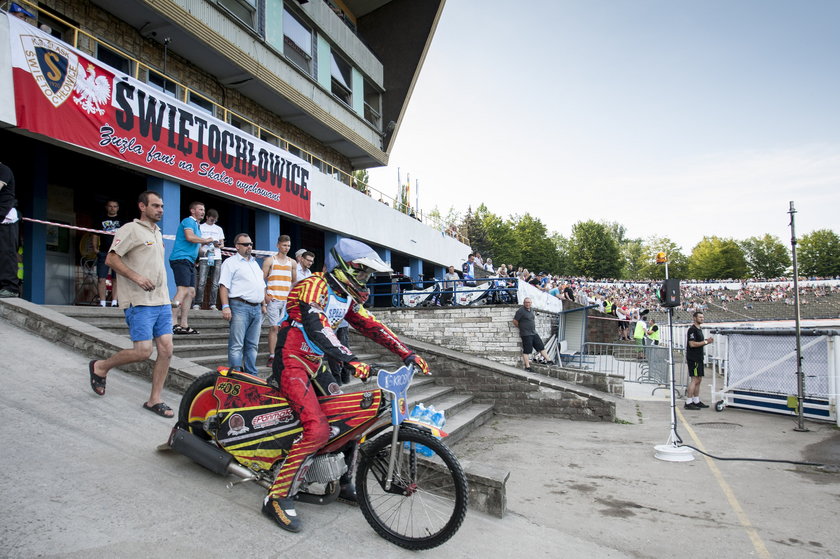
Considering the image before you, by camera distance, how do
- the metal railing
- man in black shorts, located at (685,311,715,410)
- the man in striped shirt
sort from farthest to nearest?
the metal railing < man in black shorts, located at (685,311,715,410) < the man in striped shirt

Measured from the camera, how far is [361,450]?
3307 millimetres

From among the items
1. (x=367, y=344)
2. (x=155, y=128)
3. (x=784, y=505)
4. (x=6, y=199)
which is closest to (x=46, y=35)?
(x=155, y=128)

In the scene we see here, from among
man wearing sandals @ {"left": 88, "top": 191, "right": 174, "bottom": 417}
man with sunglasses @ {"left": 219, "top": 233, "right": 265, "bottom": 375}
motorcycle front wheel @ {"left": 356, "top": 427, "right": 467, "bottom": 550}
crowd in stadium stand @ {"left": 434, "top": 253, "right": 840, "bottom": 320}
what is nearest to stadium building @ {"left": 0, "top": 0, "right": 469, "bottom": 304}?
man with sunglasses @ {"left": 219, "top": 233, "right": 265, "bottom": 375}

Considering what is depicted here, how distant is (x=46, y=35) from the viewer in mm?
7941

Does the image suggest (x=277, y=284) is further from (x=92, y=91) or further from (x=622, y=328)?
(x=622, y=328)

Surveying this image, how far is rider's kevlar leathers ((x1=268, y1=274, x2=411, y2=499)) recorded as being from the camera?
10.4ft

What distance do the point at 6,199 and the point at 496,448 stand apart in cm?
698

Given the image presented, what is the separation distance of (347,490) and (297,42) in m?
16.5

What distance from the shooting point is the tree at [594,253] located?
6931cm

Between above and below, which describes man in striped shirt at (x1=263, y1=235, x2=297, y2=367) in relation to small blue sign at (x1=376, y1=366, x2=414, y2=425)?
above

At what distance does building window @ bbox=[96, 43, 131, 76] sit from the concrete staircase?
6.26 metres

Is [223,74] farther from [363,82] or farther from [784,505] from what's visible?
[784,505]

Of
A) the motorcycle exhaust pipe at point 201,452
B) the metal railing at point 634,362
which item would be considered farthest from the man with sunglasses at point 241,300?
the metal railing at point 634,362

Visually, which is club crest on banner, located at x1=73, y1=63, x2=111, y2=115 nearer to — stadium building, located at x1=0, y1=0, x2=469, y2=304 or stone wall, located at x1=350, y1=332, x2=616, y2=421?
stadium building, located at x1=0, y1=0, x2=469, y2=304
